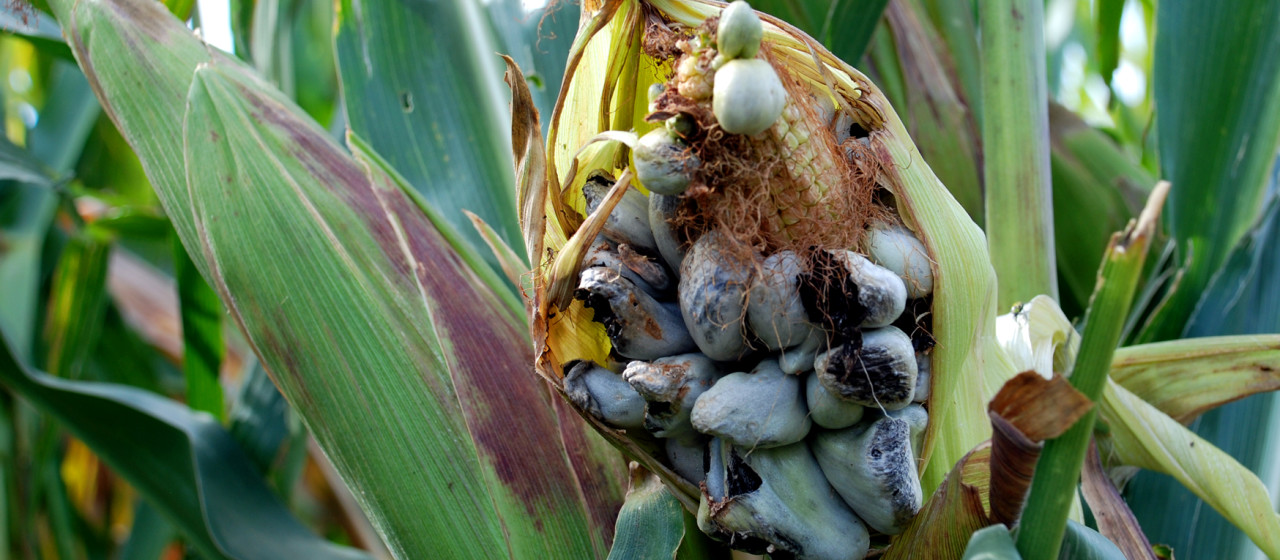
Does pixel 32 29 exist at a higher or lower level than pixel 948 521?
higher

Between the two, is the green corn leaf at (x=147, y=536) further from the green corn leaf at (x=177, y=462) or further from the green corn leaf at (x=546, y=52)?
the green corn leaf at (x=546, y=52)

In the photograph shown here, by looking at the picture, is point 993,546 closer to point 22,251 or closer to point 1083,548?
point 1083,548

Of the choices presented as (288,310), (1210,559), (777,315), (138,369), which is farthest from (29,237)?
(1210,559)

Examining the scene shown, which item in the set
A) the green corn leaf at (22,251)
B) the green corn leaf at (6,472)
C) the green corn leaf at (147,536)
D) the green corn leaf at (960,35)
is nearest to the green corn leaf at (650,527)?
the green corn leaf at (960,35)

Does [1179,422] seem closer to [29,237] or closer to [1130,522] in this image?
[1130,522]

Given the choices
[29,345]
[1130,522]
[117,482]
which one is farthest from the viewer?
[117,482]

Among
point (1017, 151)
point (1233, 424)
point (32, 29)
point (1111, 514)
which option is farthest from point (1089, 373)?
point (32, 29)

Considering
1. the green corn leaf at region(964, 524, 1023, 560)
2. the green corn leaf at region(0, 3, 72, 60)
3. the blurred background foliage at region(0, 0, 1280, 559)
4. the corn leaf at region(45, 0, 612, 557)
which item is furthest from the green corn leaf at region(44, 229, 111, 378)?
the green corn leaf at region(964, 524, 1023, 560)
